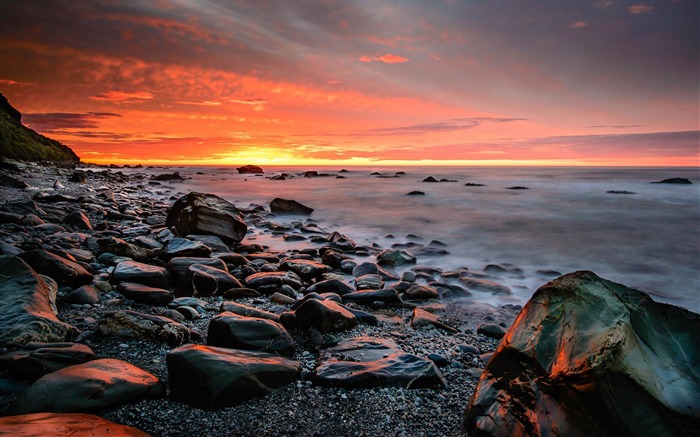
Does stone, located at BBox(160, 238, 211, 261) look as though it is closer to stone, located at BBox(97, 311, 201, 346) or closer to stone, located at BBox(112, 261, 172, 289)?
stone, located at BBox(112, 261, 172, 289)

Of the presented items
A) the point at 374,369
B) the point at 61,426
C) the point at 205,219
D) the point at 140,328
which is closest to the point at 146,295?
the point at 140,328

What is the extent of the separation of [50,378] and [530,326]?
9.83ft

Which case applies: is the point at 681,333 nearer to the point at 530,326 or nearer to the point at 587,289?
the point at 587,289

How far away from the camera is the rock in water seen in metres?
1.72

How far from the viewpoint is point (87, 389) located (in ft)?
7.22

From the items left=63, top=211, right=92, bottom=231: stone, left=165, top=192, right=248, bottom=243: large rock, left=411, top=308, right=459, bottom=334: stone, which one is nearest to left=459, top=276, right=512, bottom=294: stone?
left=411, top=308, right=459, bottom=334: stone

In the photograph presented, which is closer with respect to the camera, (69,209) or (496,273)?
(496,273)

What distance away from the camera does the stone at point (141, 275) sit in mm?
4691

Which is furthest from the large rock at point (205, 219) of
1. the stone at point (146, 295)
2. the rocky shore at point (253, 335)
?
the stone at point (146, 295)

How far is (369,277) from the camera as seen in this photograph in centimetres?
614

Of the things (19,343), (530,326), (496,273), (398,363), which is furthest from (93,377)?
(496,273)

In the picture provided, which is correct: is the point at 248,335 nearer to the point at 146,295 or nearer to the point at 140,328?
the point at 140,328

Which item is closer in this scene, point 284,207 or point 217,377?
point 217,377

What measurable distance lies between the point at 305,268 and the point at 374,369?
364 cm
